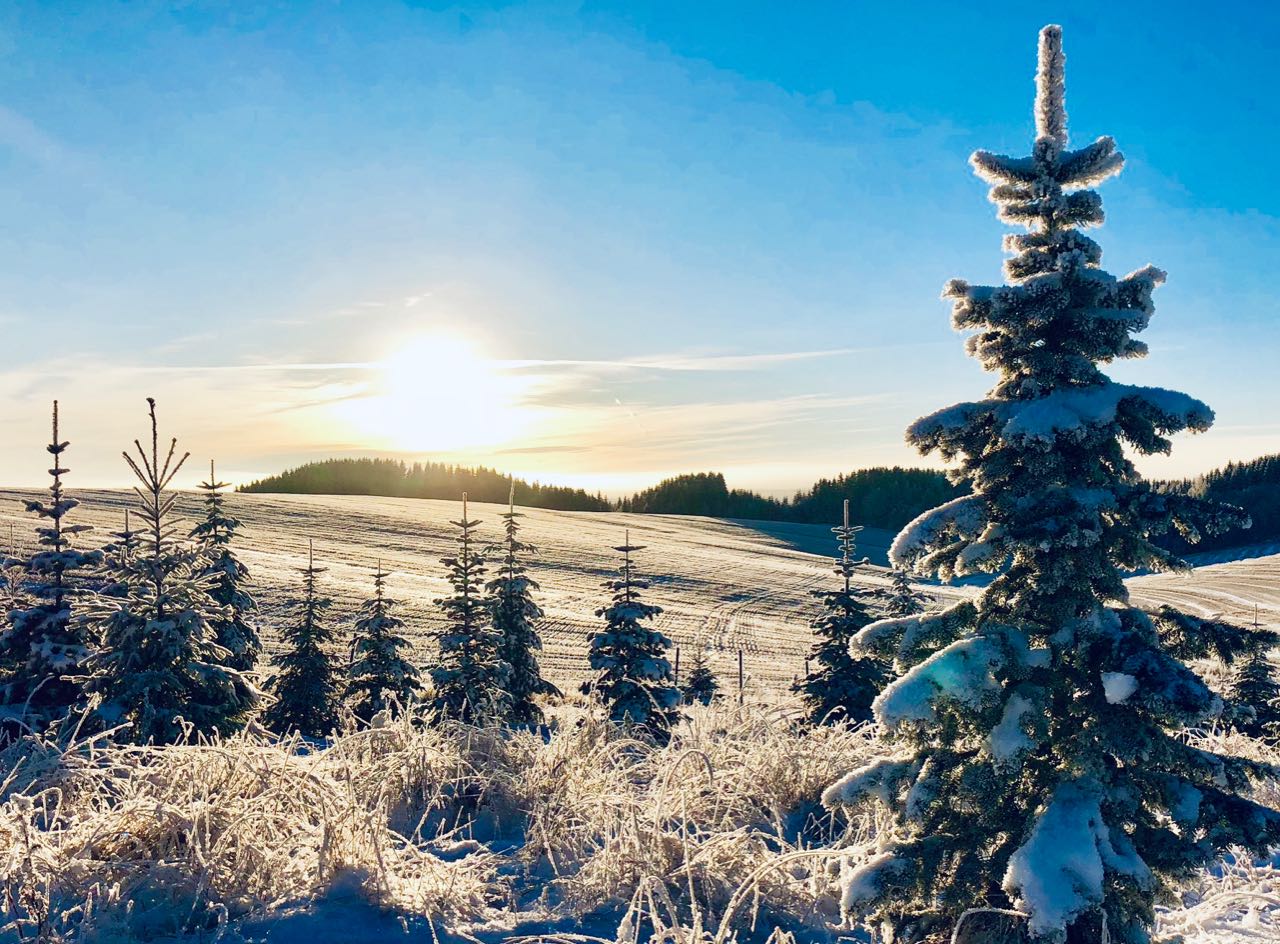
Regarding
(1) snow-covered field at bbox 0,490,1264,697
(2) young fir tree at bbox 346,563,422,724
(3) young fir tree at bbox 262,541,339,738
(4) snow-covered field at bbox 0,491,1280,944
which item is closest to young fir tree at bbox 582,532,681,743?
(2) young fir tree at bbox 346,563,422,724

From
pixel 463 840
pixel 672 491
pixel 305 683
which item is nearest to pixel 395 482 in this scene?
pixel 672 491

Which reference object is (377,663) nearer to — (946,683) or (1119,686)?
(946,683)

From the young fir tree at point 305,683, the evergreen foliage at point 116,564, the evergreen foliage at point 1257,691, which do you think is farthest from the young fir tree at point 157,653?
the evergreen foliage at point 1257,691

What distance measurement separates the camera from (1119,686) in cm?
317

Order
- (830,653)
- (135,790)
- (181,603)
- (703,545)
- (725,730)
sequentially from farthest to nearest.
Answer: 1. (703,545)
2. (830,653)
3. (181,603)
4. (725,730)
5. (135,790)

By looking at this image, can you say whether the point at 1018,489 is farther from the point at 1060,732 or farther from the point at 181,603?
the point at 181,603

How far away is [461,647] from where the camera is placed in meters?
17.2

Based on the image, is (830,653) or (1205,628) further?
(830,653)

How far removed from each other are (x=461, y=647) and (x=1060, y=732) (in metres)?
15.0

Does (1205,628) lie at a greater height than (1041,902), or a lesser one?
greater

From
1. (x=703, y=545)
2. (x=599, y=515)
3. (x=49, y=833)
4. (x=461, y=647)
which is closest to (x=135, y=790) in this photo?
(x=49, y=833)

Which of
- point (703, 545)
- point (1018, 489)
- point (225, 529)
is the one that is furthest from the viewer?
point (703, 545)

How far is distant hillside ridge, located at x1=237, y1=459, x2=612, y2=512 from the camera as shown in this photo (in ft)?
311

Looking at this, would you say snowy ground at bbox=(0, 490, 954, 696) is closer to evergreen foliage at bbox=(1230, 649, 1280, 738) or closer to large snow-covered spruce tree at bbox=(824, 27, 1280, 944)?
evergreen foliage at bbox=(1230, 649, 1280, 738)
